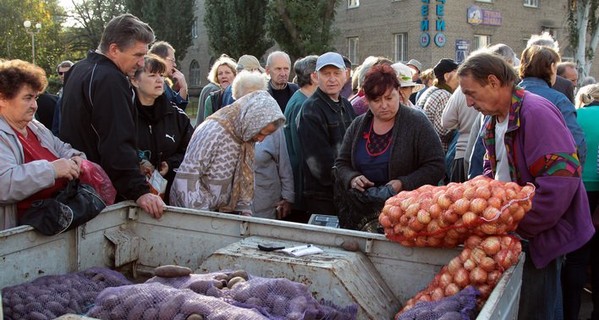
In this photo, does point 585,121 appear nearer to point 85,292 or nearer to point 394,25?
point 85,292

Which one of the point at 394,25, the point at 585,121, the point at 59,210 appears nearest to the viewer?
the point at 59,210

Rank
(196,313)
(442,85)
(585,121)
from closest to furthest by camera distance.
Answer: (196,313), (585,121), (442,85)

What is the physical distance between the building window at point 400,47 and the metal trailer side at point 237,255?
2447 centimetres

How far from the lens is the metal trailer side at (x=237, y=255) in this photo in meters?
3.14

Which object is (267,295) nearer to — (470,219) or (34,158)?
(470,219)

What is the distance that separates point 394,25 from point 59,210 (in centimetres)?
2536

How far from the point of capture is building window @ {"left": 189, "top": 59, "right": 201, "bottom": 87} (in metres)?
42.4

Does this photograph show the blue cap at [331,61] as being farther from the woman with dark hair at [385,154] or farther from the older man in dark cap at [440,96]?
the older man in dark cap at [440,96]

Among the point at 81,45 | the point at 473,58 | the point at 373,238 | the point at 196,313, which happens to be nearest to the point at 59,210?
the point at 196,313

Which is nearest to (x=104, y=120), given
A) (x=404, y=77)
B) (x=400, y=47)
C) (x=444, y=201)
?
(x=444, y=201)

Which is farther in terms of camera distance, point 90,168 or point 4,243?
point 90,168

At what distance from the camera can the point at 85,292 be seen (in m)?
3.12

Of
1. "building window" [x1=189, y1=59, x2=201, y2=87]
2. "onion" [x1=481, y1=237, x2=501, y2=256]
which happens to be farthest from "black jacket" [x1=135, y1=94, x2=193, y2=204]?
"building window" [x1=189, y1=59, x2=201, y2=87]

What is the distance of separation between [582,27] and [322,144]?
2397 cm
